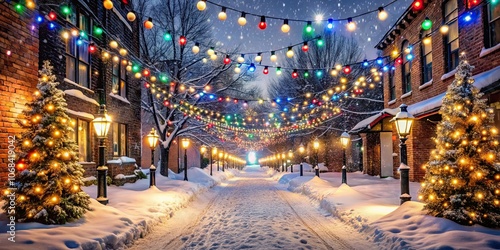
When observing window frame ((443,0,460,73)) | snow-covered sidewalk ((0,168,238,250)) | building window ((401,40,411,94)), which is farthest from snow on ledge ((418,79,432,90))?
snow-covered sidewalk ((0,168,238,250))

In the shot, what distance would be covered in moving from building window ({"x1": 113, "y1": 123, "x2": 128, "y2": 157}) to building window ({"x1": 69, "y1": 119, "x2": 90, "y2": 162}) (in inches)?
106

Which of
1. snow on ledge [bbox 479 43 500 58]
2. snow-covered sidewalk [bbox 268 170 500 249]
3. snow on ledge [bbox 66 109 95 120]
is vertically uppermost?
snow on ledge [bbox 479 43 500 58]

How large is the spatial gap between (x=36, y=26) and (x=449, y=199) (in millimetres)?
11094

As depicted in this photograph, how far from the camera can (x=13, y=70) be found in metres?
9.09

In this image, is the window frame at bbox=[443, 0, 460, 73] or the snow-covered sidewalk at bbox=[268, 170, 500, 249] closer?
the snow-covered sidewalk at bbox=[268, 170, 500, 249]

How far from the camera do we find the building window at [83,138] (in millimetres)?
14117

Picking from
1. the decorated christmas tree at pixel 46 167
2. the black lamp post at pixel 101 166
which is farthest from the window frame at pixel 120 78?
the decorated christmas tree at pixel 46 167

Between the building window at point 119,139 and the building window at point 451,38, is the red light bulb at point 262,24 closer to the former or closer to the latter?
Result: the building window at point 451,38

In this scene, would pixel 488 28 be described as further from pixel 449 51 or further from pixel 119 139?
pixel 119 139

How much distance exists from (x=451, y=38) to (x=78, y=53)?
15029 mm

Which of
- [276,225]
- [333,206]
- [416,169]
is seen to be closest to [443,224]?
[276,225]

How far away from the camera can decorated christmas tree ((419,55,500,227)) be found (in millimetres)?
7160

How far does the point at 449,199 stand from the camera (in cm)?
747

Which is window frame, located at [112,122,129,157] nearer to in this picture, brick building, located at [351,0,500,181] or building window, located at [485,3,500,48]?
brick building, located at [351,0,500,181]
